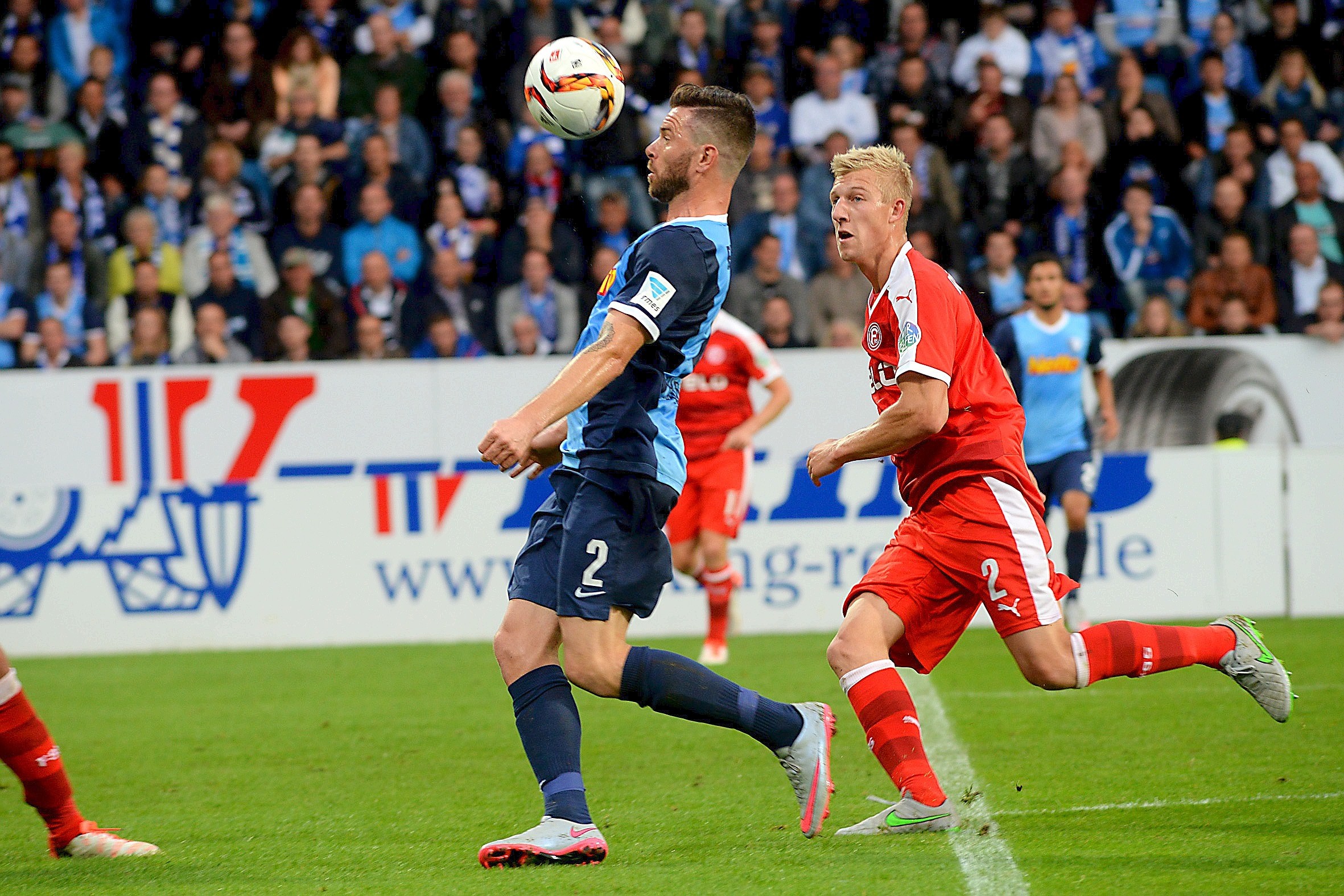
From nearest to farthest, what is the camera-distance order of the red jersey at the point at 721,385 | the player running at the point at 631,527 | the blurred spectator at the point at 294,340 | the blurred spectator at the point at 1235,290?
the player running at the point at 631,527 < the red jersey at the point at 721,385 < the blurred spectator at the point at 294,340 < the blurred spectator at the point at 1235,290

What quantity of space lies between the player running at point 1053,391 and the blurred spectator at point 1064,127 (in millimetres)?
4808

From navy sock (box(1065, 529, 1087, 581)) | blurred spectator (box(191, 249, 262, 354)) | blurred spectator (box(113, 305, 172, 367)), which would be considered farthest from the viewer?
blurred spectator (box(191, 249, 262, 354))

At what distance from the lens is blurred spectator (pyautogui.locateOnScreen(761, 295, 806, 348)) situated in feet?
40.6

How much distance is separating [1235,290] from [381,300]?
717 centimetres

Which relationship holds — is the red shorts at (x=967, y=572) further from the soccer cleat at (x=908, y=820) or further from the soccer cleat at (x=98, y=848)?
the soccer cleat at (x=98, y=848)

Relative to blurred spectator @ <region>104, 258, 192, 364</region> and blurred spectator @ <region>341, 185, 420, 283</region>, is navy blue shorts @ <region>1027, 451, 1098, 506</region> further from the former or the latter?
blurred spectator @ <region>104, 258, 192, 364</region>

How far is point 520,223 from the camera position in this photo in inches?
527

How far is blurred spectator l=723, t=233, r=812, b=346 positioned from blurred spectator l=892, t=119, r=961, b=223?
107 cm

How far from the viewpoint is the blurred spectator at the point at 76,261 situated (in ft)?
43.7

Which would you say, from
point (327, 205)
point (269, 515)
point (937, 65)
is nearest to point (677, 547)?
point (269, 515)

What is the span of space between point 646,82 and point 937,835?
10.7 meters

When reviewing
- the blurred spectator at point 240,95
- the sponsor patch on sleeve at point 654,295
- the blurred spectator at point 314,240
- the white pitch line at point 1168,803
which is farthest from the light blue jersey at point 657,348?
the blurred spectator at point 240,95

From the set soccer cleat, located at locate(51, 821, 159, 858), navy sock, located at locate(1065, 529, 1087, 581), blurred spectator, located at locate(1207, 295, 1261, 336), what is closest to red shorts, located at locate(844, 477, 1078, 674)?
soccer cleat, located at locate(51, 821, 159, 858)

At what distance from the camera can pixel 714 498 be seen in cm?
922
